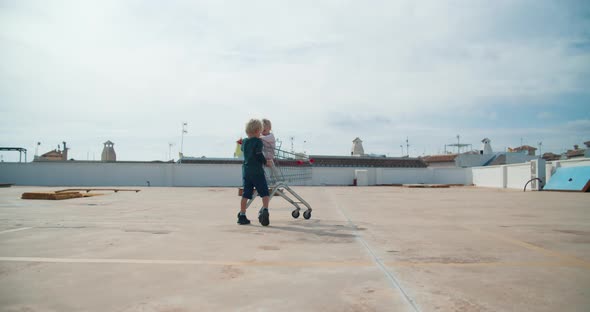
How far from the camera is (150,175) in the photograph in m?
35.4

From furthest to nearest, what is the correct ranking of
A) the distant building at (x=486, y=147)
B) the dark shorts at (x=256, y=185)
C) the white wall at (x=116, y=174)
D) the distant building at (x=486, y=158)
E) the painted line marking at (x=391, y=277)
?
the distant building at (x=486, y=147) < the distant building at (x=486, y=158) < the white wall at (x=116, y=174) < the dark shorts at (x=256, y=185) < the painted line marking at (x=391, y=277)

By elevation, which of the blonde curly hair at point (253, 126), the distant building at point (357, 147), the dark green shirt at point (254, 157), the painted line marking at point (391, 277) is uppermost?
the distant building at point (357, 147)

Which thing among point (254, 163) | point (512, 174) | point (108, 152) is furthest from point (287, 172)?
point (108, 152)

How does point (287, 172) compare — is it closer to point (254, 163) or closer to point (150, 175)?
point (254, 163)

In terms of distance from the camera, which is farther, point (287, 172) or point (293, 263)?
point (287, 172)

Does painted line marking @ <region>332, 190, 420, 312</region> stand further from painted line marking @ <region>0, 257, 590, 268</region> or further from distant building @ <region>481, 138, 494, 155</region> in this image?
distant building @ <region>481, 138, 494, 155</region>

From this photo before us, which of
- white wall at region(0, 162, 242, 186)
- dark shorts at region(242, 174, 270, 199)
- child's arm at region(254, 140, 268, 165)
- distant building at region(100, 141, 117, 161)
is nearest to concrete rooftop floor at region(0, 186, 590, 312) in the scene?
dark shorts at region(242, 174, 270, 199)

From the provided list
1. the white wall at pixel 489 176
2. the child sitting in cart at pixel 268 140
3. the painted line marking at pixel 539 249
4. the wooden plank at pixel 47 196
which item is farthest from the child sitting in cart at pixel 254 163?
the white wall at pixel 489 176

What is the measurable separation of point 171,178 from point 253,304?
35625 mm

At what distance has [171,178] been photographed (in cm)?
3556

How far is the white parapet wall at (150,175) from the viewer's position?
33.7 metres

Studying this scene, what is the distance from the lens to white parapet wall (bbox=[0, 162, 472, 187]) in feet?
111

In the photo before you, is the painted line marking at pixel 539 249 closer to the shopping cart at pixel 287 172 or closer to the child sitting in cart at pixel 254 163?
the shopping cart at pixel 287 172

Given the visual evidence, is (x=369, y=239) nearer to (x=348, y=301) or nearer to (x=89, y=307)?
(x=348, y=301)
